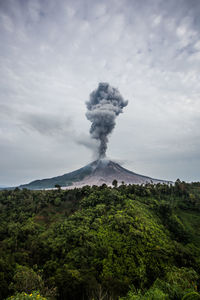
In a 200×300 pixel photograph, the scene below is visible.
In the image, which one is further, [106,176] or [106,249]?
[106,176]

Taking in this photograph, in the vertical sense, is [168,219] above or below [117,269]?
above

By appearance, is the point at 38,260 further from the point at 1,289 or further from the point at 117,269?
the point at 117,269

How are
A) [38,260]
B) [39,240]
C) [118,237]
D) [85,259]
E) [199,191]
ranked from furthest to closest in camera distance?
[199,191] → [39,240] → [118,237] → [38,260] → [85,259]

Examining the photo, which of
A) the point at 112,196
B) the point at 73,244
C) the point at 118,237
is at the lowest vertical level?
the point at 73,244

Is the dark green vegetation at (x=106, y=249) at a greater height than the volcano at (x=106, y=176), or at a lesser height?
lesser

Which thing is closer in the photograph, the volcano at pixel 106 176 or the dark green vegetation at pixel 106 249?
the dark green vegetation at pixel 106 249

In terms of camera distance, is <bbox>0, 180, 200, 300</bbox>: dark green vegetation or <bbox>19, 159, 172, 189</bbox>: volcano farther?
<bbox>19, 159, 172, 189</bbox>: volcano

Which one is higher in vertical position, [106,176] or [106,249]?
[106,176]

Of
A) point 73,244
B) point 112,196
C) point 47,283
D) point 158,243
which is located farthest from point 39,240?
point 158,243
